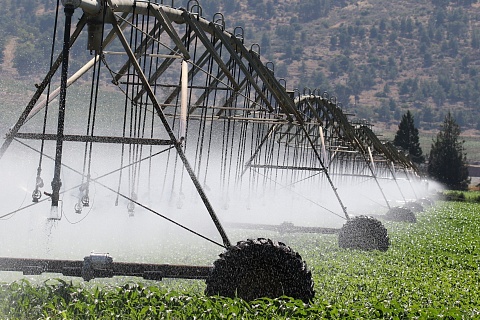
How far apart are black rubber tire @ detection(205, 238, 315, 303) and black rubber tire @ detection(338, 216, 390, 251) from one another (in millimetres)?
8486

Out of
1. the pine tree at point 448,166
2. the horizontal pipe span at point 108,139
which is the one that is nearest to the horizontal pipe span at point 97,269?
the horizontal pipe span at point 108,139

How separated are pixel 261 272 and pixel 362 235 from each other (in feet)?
28.5

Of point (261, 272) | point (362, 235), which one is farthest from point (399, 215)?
point (261, 272)

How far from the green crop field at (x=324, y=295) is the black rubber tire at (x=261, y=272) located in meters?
0.17

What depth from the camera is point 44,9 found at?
19425cm

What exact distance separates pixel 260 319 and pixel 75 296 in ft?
5.50

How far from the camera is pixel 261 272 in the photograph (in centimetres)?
880

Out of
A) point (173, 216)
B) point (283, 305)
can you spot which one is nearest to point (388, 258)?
point (173, 216)

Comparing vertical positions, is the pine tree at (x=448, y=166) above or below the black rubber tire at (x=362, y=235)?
above

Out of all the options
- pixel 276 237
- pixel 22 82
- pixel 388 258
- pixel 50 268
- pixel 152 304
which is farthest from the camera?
pixel 22 82

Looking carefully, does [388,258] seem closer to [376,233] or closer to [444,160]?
[376,233]

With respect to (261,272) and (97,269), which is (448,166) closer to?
(261,272)

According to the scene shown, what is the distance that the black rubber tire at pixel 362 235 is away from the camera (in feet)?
56.4

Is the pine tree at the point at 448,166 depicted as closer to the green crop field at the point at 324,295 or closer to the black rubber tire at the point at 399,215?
the black rubber tire at the point at 399,215
